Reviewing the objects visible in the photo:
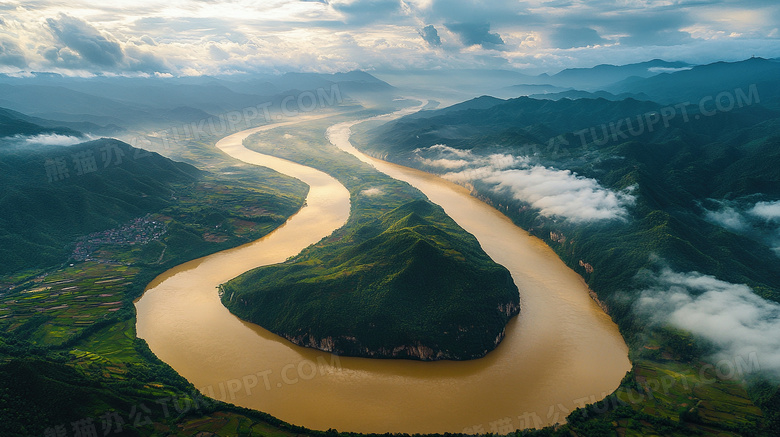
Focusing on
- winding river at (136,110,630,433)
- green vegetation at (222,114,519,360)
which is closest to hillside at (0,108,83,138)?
winding river at (136,110,630,433)

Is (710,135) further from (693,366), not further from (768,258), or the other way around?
(693,366)

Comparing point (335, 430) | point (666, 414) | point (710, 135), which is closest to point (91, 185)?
point (335, 430)

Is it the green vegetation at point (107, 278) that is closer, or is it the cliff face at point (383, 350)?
the green vegetation at point (107, 278)

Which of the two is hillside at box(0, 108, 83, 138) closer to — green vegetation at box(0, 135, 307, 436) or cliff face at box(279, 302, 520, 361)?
green vegetation at box(0, 135, 307, 436)

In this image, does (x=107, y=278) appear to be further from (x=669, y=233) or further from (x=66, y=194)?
(x=669, y=233)

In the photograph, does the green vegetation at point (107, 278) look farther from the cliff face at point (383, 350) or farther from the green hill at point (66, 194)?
the cliff face at point (383, 350)

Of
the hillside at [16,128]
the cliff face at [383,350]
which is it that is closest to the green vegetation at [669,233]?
the cliff face at [383,350]

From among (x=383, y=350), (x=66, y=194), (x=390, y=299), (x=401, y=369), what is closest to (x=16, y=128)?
(x=66, y=194)
